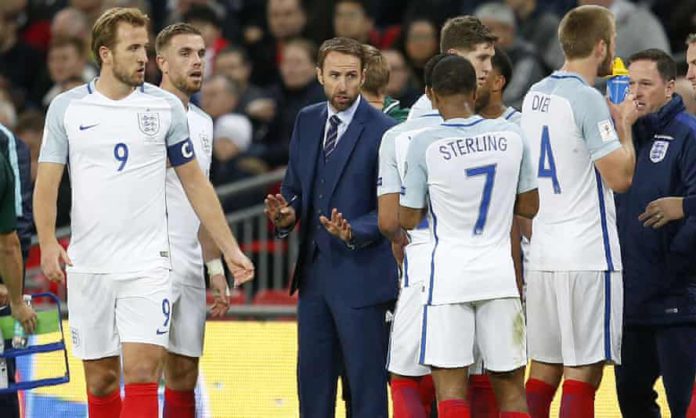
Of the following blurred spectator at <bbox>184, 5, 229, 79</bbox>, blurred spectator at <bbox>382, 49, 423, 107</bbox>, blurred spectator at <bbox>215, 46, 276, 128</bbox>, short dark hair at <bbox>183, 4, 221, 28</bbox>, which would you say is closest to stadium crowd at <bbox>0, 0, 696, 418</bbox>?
blurred spectator at <bbox>382, 49, 423, 107</bbox>

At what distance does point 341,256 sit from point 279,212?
40 centimetres

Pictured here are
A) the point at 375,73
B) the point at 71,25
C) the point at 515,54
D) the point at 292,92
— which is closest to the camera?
the point at 375,73

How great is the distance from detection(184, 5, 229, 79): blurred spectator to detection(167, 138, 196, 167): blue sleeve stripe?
7.44 meters

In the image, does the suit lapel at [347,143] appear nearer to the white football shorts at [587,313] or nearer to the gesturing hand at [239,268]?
the gesturing hand at [239,268]

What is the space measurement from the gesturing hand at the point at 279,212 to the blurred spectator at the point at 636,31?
17.3ft

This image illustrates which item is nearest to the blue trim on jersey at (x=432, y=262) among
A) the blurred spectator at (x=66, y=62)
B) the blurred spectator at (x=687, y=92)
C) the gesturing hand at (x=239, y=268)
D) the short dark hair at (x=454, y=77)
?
the short dark hair at (x=454, y=77)

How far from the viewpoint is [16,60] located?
16484 mm

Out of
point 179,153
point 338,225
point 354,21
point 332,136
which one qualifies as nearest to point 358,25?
point 354,21

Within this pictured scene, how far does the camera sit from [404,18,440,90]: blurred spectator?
14.2m

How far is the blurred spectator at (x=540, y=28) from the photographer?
13.8 m

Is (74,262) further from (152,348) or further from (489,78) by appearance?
(489,78)

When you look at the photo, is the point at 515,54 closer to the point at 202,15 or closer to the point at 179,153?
the point at 202,15

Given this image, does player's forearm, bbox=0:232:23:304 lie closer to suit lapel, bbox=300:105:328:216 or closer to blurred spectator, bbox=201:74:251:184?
suit lapel, bbox=300:105:328:216

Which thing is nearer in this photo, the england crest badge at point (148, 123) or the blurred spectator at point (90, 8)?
the england crest badge at point (148, 123)
